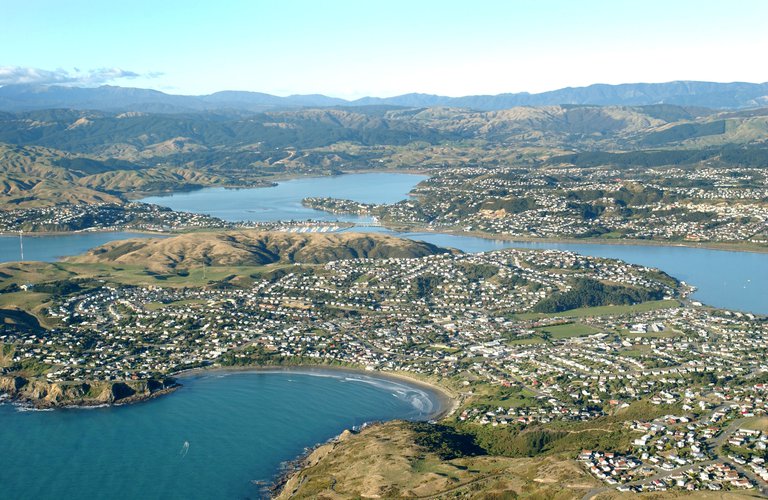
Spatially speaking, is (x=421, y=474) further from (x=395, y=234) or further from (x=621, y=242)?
(x=395, y=234)

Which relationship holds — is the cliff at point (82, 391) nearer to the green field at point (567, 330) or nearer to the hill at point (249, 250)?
the green field at point (567, 330)

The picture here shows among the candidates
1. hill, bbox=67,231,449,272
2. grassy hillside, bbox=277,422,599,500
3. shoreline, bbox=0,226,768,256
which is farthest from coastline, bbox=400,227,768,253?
grassy hillside, bbox=277,422,599,500

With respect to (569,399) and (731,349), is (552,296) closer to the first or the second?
(731,349)

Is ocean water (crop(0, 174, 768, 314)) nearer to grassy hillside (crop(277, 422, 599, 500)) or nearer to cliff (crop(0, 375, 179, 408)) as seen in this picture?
grassy hillside (crop(277, 422, 599, 500))

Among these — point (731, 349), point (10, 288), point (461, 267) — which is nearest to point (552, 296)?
point (461, 267)

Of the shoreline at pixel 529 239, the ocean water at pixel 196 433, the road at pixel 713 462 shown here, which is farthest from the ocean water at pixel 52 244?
the road at pixel 713 462

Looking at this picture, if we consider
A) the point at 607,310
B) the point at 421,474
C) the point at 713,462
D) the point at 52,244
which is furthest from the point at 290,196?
the point at 713,462
